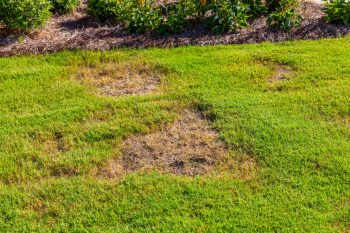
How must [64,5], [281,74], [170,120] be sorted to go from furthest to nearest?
[64,5] → [281,74] → [170,120]

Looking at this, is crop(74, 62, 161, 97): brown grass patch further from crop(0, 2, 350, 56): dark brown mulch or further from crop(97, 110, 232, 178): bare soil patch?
crop(97, 110, 232, 178): bare soil patch

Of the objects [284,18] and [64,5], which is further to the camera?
[64,5]

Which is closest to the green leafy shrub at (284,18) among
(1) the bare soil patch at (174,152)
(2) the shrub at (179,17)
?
(2) the shrub at (179,17)

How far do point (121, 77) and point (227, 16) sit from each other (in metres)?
1.94

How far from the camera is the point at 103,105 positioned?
20.2 ft

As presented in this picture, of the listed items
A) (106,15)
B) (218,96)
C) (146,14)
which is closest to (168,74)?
(218,96)

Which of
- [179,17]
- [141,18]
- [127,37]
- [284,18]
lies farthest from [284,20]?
[127,37]

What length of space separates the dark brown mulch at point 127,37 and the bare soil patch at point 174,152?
2.04 m

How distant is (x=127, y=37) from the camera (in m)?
7.59

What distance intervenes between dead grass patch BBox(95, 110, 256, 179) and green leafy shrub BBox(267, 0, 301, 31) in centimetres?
262

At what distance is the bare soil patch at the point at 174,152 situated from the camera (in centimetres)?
525

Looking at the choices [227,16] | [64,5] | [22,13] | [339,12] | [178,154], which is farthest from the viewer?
[64,5]

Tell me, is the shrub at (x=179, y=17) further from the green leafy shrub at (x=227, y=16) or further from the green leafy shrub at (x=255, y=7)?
the green leafy shrub at (x=255, y=7)

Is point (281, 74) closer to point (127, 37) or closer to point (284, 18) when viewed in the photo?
point (284, 18)
